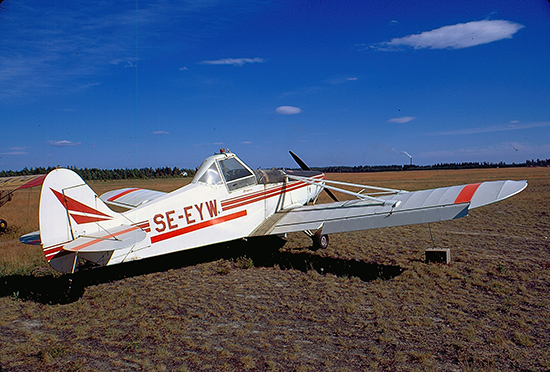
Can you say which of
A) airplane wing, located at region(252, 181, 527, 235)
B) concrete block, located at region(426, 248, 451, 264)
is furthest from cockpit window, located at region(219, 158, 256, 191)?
concrete block, located at region(426, 248, 451, 264)

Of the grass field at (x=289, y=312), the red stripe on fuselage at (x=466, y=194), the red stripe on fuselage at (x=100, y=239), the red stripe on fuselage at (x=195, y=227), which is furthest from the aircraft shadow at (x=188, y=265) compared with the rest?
the red stripe on fuselage at (x=466, y=194)

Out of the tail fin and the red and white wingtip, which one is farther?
the red and white wingtip

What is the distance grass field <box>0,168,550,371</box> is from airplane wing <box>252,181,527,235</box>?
956 millimetres

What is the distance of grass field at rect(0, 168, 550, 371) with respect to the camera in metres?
3.97

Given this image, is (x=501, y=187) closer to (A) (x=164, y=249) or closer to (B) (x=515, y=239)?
(B) (x=515, y=239)

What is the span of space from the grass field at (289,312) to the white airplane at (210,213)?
84 cm

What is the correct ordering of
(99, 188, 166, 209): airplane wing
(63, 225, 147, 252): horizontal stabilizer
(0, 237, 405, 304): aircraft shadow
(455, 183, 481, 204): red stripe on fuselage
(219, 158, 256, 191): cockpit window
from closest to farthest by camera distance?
(63, 225, 147, 252): horizontal stabilizer, (0, 237, 405, 304): aircraft shadow, (455, 183, 481, 204): red stripe on fuselage, (219, 158, 256, 191): cockpit window, (99, 188, 166, 209): airplane wing

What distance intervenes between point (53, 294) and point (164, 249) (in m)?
2.10

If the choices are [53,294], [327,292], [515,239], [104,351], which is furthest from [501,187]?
[53,294]

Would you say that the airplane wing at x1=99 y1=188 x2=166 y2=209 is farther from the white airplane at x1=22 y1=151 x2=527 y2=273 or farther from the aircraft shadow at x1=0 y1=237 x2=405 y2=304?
the white airplane at x1=22 y1=151 x2=527 y2=273

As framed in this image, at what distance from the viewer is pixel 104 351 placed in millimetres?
4234

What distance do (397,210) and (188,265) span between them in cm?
488

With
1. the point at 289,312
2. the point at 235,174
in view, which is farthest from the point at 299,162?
the point at 289,312

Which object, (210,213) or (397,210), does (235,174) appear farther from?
(397,210)
